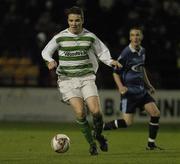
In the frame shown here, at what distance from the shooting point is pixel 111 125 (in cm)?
1452

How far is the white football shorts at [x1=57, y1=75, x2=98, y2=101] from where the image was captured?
38.4 ft

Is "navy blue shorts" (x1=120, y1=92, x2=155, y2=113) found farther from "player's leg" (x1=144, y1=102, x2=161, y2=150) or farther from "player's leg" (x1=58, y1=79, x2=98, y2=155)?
"player's leg" (x1=58, y1=79, x2=98, y2=155)

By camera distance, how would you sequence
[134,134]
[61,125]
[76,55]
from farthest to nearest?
[61,125] < [134,134] < [76,55]

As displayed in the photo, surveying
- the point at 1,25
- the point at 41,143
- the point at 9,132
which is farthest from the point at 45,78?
the point at 41,143

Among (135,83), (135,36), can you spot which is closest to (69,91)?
(135,36)

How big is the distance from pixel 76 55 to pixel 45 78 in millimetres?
12599

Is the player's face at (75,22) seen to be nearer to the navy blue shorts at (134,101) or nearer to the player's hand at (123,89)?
the player's hand at (123,89)

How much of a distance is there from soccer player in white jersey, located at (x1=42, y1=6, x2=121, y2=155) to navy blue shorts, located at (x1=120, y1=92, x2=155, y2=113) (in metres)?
2.03

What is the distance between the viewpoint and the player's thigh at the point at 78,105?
11500 millimetres

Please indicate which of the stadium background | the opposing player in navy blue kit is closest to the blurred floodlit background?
the stadium background

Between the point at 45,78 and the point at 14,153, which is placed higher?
the point at 14,153

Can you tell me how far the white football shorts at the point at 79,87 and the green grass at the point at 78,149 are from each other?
924mm

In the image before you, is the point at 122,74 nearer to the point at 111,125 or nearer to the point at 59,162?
the point at 111,125

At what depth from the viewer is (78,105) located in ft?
37.9
